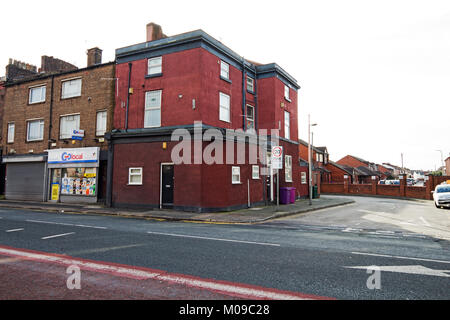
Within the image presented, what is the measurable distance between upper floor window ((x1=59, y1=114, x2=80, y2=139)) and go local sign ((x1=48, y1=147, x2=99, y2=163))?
1.27 meters

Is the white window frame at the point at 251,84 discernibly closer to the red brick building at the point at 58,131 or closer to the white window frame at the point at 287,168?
the white window frame at the point at 287,168

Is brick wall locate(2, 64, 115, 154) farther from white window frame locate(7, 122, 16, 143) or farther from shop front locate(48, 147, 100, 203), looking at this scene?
shop front locate(48, 147, 100, 203)

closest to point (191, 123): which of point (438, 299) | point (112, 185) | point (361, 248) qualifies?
point (112, 185)

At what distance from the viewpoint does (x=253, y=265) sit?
17.3 feet

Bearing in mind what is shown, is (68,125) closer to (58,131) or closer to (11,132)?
(58,131)

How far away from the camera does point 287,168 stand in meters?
22.5

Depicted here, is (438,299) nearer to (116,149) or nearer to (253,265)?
(253,265)

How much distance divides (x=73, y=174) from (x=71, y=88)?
6573 mm

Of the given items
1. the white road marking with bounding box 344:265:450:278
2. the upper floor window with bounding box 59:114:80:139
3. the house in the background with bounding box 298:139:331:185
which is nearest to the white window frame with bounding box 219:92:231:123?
the upper floor window with bounding box 59:114:80:139

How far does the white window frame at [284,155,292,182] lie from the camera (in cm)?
2217

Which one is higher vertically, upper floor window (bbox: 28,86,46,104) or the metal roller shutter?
upper floor window (bbox: 28,86,46,104)

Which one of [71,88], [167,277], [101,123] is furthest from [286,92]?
[167,277]

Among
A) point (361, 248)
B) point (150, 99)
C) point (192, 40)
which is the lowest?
point (361, 248)

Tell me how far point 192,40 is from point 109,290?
14.6 meters
